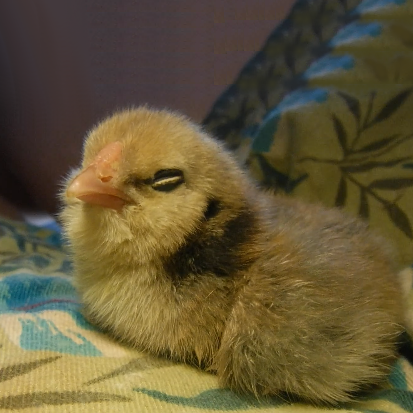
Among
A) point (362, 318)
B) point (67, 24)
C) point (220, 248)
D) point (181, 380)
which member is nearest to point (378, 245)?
point (362, 318)

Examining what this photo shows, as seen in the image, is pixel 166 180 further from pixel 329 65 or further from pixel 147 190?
pixel 329 65

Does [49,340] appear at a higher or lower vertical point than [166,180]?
lower

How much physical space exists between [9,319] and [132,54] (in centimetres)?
125

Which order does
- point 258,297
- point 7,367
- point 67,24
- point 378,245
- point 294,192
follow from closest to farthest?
point 7,367, point 258,297, point 378,245, point 294,192, point 67,24

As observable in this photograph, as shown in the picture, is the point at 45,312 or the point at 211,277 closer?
the point at 211,277

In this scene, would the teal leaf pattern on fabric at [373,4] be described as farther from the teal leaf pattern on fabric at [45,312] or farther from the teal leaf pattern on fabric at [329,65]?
the teal leaf pattern on fabric at [45,312]

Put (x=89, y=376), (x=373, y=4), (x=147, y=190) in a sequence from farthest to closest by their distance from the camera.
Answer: (x=373, y=4)
(x=147, y=190)
(x=89, y=376)

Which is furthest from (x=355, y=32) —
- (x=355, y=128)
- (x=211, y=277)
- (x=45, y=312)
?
(x=45, y=312)

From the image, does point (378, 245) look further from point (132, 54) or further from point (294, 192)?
point (132, 54)

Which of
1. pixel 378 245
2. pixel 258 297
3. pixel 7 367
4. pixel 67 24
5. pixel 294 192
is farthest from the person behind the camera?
pixel 67 24

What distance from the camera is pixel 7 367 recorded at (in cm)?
68

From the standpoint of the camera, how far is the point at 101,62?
1.83 meters

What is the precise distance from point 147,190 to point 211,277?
18cm

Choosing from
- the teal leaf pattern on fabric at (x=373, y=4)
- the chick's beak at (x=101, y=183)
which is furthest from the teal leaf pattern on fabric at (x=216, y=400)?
the teal leaf pattern on fabric at (x=373, y=4)
